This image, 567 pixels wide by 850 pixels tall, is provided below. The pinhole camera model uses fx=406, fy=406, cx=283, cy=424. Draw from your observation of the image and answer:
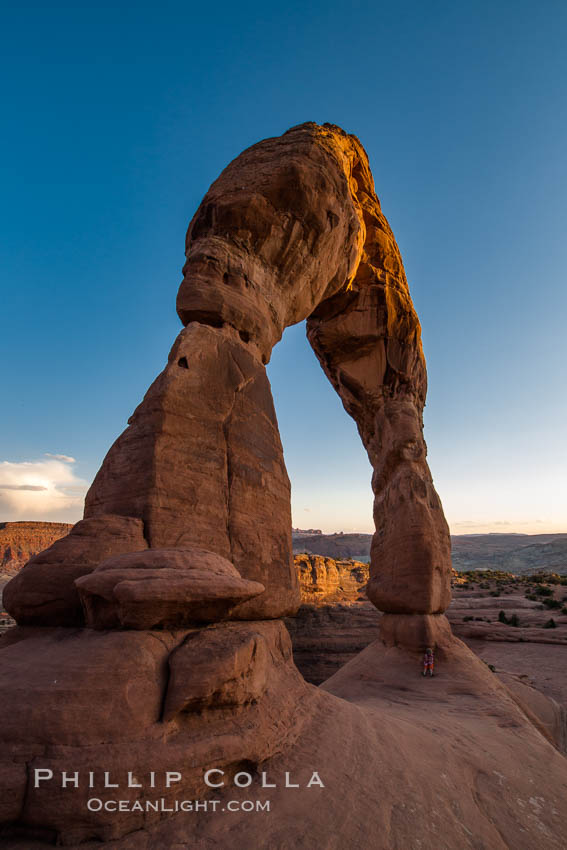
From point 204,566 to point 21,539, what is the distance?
71.9 metres

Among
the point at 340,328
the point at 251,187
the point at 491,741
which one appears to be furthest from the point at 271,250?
the point at 491,741

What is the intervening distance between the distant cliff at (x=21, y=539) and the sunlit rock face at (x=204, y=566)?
65.8 meters

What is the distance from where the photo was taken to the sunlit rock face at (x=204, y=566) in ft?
7.27

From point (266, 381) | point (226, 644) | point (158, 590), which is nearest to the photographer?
point (158, 590)

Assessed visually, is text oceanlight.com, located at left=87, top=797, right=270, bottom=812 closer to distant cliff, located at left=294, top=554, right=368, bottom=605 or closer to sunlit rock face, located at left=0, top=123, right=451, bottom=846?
sunlit rock face, located at left=0, top=123, right=451, bottom=846

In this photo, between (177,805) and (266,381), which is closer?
(177,805)

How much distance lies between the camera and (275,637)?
13.7 feet

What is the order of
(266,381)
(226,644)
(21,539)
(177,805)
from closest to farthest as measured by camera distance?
1. (177,805)
2. (226,644)
3. (266,381)
4. (21,539)

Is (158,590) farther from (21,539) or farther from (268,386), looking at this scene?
(21,539)

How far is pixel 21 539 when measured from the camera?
201ft

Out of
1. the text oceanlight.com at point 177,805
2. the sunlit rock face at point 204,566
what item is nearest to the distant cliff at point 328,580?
the sunlit rock face at point 204,566

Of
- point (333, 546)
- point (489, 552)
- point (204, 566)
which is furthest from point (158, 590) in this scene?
point (489, 552)

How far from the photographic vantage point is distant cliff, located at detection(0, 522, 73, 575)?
5850cm

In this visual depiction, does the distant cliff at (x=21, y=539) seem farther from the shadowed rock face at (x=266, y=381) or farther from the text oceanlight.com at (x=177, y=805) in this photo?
the text oceanlight.com at (x=177, y=805)
